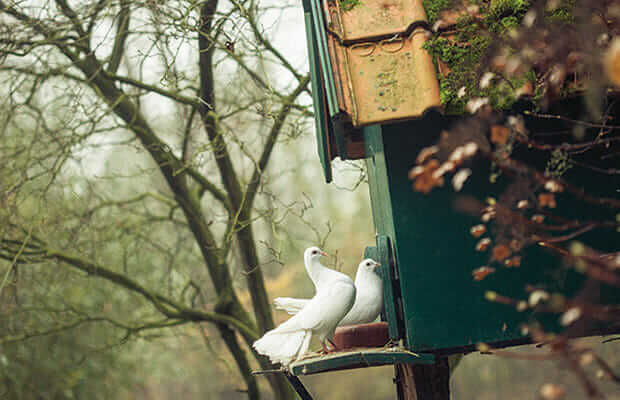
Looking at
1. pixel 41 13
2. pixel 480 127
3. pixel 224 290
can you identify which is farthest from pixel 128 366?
pixel 480 127

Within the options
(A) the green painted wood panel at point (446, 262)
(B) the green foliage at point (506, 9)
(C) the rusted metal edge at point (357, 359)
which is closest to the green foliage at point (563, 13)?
(B) the green foliage at point (506, 9)

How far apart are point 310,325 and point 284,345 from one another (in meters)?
0.17

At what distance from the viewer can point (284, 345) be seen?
3.18 m

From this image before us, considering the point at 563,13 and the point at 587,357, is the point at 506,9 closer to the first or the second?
the point at 563,13

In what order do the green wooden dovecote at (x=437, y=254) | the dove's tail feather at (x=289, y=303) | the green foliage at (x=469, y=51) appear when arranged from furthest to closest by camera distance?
the dove's tail feather at (x=289, y=303) < the green wooden dovecote at (x=437, y=254) < the green foliage at (x=469, y=51)

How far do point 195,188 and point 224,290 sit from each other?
4.03 ft

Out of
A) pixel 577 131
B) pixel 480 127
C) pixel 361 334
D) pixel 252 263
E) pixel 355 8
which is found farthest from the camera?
pixel 252 263

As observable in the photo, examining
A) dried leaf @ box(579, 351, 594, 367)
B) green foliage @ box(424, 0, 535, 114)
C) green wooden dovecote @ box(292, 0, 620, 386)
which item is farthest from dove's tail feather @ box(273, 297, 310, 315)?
dried leaf @ box(579, 351, 594, 367)

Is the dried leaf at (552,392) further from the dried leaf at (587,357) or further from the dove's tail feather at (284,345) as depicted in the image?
the dove's tail feather at (284,345)

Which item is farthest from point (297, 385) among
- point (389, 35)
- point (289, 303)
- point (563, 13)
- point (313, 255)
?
point (563, 13)

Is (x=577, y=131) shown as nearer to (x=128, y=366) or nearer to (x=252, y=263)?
(x=252, y=263)

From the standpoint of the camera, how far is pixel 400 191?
3217mm

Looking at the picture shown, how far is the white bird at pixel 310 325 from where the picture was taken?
316 centimetres

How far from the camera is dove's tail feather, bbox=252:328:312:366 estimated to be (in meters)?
3.13
